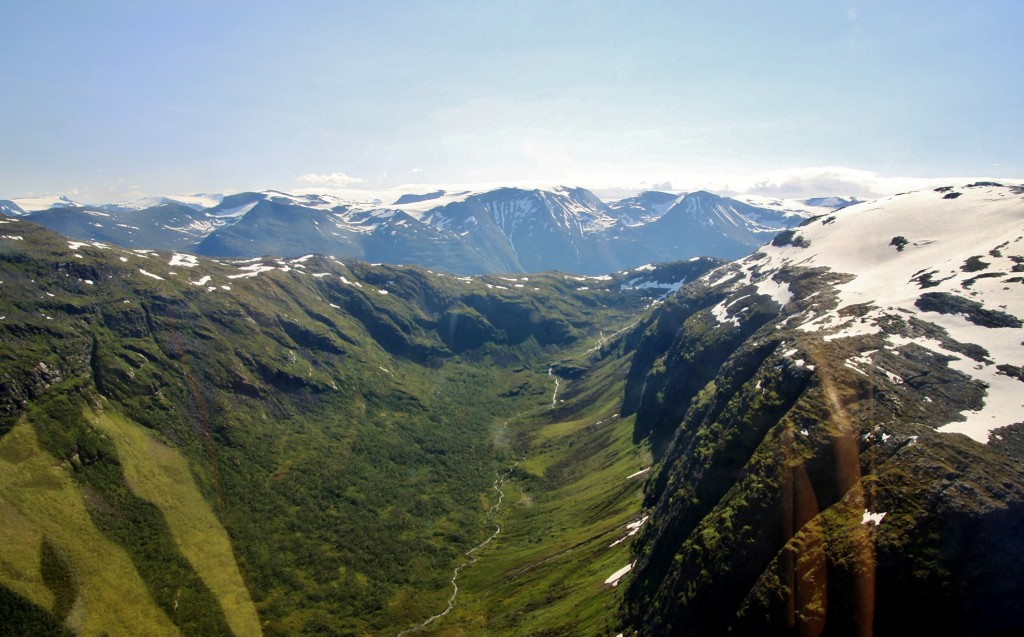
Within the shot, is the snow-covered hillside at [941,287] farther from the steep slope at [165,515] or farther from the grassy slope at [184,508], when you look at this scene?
the grassy slope at [184,508]

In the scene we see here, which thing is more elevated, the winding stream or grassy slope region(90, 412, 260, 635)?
grassy slope region(90, 412, 260, 635)

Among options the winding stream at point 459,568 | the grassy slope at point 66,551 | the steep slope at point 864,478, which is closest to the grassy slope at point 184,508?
the grassy slope at point 66,551

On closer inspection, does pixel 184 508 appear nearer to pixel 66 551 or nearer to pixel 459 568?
pixel 66 551

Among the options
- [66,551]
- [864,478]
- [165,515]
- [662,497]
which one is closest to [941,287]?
[864,478]

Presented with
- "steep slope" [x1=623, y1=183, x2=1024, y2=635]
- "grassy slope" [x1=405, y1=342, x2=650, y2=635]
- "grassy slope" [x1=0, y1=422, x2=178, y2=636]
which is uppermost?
"steep slope" [x1=623, y1=183, x2=1024, y2=635]

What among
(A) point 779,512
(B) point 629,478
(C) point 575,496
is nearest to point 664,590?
(A) point 779,512

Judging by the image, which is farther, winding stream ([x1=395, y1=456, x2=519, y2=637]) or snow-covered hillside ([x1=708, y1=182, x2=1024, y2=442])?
winding stream ([x1=395, y1=456, x2=519, y2=637])

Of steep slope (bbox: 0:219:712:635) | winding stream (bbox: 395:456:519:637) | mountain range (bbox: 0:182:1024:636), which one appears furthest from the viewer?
winding stream (bbox: 395:456:519:637)

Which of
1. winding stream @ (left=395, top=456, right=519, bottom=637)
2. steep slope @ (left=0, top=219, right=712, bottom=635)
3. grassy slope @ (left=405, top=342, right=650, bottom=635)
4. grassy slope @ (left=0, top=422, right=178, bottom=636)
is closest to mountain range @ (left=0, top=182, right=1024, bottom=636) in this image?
grassy slope @ (left=0, top=422, right=178, bottom=636)

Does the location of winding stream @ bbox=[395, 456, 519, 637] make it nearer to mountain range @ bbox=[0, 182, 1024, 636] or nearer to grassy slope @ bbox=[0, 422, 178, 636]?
mountain range @ bbox=[0, 182, 1024, 636]
